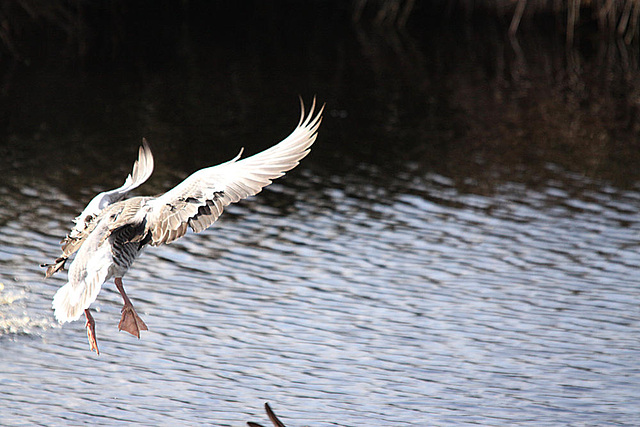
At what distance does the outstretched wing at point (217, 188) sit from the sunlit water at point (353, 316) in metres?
2.43

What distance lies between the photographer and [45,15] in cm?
3183

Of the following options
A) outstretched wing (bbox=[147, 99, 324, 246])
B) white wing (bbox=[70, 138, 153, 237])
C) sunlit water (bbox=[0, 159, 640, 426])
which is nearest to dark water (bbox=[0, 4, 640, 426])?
sunlit water (bbox=[0, 159, 640, 426])

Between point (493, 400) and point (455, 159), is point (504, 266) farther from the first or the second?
point (455, 159)

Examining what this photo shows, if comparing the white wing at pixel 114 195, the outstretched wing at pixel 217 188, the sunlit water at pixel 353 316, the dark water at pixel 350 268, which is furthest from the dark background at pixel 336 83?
the outstretched wing at pixel 217 188

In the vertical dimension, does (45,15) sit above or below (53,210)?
above

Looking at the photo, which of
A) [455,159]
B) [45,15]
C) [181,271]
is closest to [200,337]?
[181,271]

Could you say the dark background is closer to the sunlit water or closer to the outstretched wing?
the sunlit water

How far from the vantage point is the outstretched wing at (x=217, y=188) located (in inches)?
320

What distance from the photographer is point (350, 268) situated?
14008 millimetres

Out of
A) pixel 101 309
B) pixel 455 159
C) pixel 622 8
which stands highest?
pixel 622 8

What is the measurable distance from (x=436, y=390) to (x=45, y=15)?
24.4 meters

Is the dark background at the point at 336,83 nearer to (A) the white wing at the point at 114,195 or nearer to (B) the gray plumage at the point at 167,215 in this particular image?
(A) the white wing at the point at 114,195

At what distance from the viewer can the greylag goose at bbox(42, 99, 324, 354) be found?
8125mm

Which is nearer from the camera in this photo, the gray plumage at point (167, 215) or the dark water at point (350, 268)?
the gray plumage at point (167, 215)
